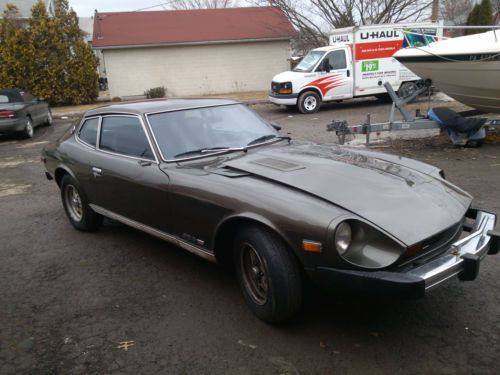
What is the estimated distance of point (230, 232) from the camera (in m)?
3.35

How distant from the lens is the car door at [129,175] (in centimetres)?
387

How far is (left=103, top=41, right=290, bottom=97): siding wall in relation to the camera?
23.6 metres

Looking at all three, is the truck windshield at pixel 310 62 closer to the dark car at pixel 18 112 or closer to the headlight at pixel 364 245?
the dark car at pixel 18 112

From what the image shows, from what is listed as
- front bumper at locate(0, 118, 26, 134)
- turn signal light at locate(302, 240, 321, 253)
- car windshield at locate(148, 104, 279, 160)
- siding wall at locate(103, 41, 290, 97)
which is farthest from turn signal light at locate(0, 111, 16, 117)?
turn signal light at locate(302, 240, 321, 253)

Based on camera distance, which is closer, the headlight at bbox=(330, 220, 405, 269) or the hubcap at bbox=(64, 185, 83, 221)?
the headlight at bbox=(330, 220, 405, 269)

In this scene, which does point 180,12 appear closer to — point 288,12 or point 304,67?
point 288,12

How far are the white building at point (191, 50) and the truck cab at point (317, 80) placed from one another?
9663mm

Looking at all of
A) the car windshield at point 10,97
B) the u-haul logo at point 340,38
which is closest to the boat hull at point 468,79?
the u-haul logo at point 340,38

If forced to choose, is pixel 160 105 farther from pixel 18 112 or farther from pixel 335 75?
pixel 335 75

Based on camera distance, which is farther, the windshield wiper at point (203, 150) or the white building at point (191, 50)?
the white building at point (191, 50)

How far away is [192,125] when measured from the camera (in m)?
4.27

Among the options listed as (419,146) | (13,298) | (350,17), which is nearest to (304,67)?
(419,146)

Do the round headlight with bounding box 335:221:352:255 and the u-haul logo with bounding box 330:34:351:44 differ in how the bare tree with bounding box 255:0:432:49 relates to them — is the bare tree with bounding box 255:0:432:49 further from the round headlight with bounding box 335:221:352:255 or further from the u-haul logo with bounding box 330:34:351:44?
the round headlight with bounding box 335:221:352:255

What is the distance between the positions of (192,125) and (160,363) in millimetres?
2177
